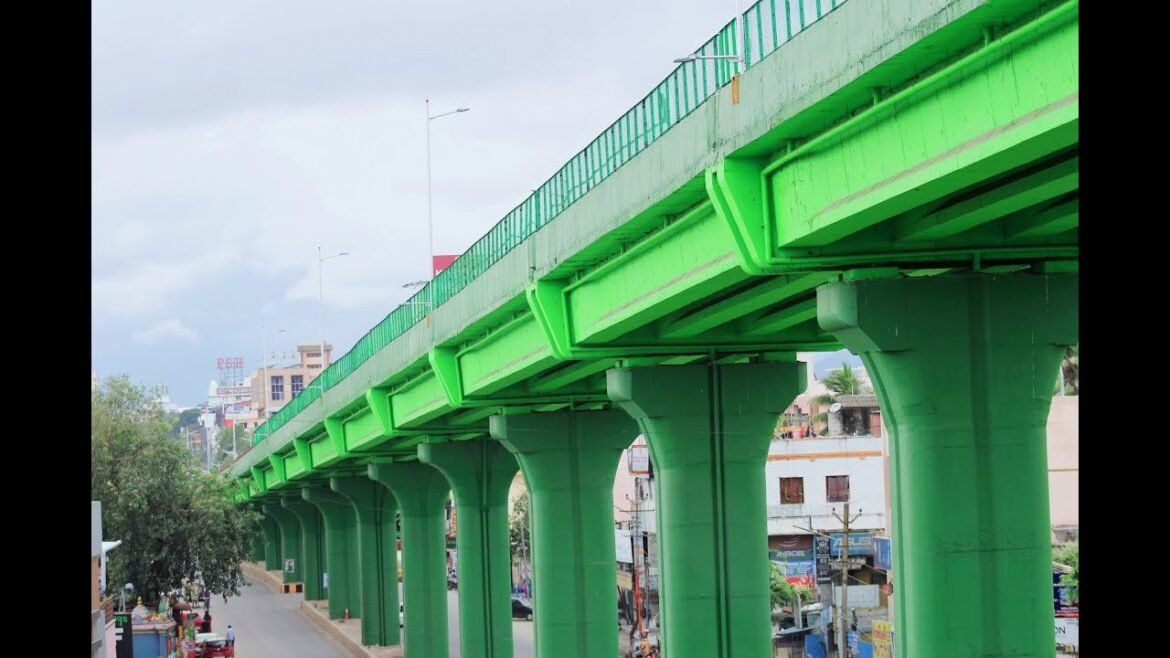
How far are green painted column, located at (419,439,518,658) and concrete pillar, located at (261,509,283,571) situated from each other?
9570 cm

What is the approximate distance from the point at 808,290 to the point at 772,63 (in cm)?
668

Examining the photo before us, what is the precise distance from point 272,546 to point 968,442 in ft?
447

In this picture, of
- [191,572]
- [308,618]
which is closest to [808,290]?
[191,572]

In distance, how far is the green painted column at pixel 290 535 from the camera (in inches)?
4937

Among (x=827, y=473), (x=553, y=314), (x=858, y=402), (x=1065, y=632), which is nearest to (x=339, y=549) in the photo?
(x=858, y=402)

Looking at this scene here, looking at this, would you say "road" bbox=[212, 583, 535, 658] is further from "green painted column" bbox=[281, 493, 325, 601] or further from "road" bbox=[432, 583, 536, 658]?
"green painted column" bbox=[281, 493, 325, 601]

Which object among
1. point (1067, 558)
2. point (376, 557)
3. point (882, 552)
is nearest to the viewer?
point (1067, 558)

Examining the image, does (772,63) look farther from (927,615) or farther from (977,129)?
(927,615)

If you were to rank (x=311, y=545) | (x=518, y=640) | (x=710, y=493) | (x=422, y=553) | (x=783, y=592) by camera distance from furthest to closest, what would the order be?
1. (x=311, y=545)
2. (x=518, y=640)
3. (x=422, y=553)
4. (x=783, y=592)
5. (x=710, y=493)

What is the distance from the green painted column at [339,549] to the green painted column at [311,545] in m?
12.7

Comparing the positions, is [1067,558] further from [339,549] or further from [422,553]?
[339,549]

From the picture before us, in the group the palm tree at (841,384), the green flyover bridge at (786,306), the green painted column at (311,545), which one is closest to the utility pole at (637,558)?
the palm tree at (841,384)

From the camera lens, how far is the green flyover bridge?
13.9 m

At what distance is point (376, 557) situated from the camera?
75750 millimetres
